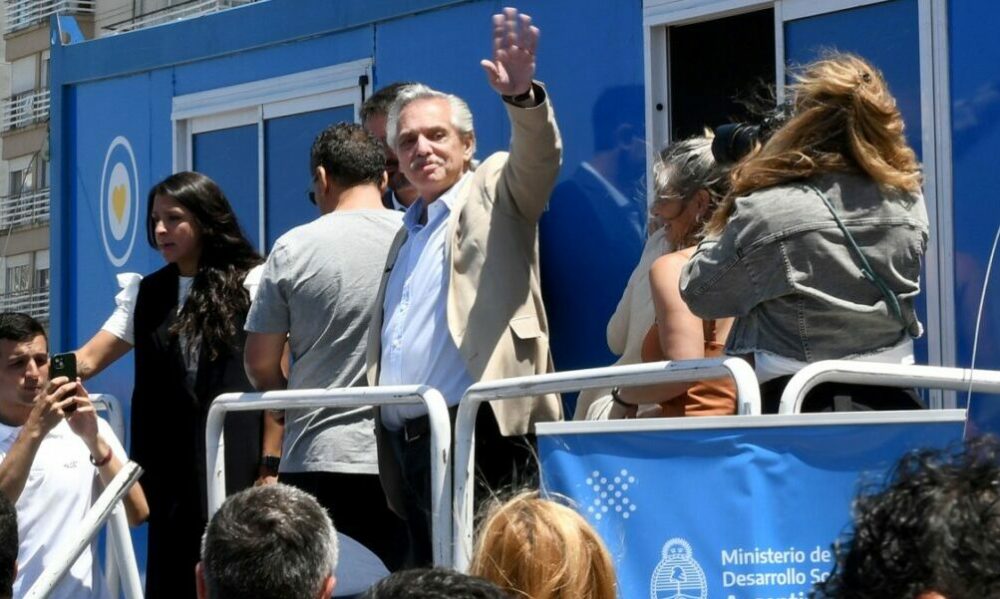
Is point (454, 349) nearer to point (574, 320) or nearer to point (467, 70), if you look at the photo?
point (574, 320)

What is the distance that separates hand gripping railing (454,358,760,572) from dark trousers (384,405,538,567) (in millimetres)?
291

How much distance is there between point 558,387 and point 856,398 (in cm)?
69

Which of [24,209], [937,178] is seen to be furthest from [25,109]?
[937,178]

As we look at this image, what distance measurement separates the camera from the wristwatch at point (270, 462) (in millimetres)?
5414

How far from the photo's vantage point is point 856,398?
3633 mm

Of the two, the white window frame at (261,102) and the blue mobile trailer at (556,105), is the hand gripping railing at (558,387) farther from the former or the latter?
the white window frame at (261,102)

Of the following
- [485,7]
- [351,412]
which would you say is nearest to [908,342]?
[351,412]

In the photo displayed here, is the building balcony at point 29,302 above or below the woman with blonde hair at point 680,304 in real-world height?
above

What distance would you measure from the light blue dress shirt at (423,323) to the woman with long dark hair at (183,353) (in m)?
0.83

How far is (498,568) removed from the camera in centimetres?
294

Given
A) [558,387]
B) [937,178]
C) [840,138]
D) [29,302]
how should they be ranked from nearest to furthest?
[840,138], [558,387], [937,178], [29,302]

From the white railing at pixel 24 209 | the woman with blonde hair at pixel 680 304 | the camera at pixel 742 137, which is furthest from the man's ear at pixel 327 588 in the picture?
the white railing at pixel 24 209

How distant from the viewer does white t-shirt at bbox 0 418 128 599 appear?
5.36 metres

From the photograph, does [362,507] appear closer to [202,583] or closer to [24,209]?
[202,583]
